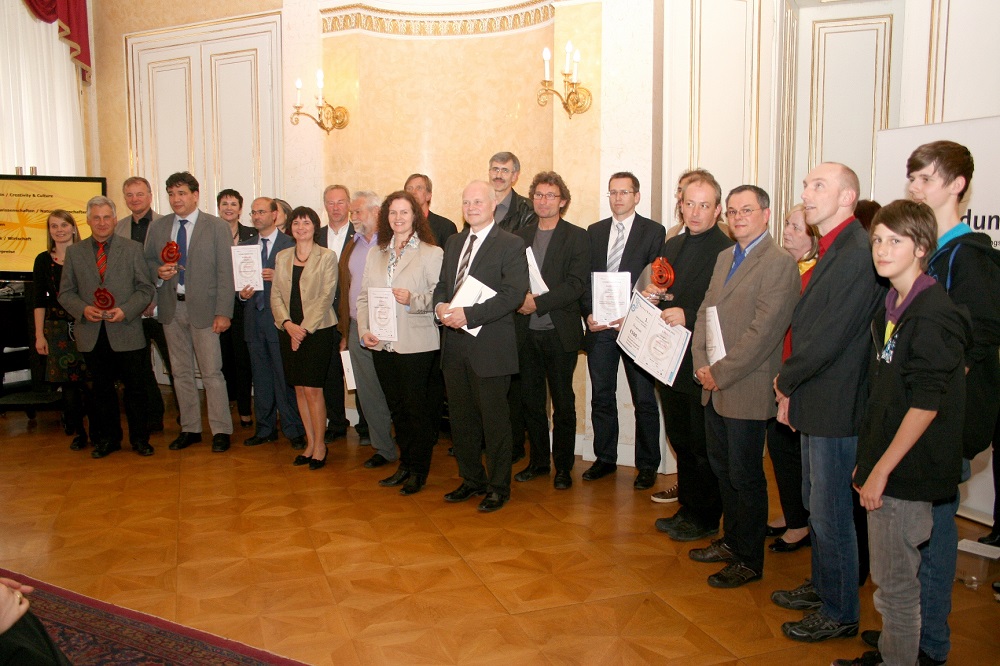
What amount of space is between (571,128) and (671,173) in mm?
742

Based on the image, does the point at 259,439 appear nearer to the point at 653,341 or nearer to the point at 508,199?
the point at 508,199

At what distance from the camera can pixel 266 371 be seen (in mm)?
5500

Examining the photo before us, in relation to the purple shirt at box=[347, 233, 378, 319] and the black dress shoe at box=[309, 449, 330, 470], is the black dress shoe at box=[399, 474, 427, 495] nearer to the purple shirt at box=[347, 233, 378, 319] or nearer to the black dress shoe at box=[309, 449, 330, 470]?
the black dress shoe at box=[309, 449, 330, 470]

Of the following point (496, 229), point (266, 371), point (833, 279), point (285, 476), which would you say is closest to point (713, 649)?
point (833, 279)

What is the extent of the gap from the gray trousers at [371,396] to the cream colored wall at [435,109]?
1925 millimetres

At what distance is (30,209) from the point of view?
6.80m

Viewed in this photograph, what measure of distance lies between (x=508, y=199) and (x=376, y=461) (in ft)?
6.12

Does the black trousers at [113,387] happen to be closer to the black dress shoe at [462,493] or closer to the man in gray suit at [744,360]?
the black dress shoe at [462,493]

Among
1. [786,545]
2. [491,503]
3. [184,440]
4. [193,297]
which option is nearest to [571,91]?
[491,503]

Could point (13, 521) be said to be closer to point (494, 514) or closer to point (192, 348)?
point (192, 348)

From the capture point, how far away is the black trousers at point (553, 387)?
4570mm

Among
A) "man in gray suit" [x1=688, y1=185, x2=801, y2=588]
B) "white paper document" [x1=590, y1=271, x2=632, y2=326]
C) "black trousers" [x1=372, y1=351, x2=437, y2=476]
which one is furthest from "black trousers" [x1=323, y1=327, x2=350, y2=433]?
"man in gray suit" [x1=688, y1=185, x2=801, y2=588]

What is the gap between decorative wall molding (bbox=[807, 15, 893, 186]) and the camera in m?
5.70

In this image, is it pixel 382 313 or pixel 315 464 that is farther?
pixel 315 464
